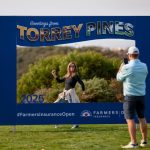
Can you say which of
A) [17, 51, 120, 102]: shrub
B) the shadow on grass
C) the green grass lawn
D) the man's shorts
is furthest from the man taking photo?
[17, 51, 120, 102]: shrub

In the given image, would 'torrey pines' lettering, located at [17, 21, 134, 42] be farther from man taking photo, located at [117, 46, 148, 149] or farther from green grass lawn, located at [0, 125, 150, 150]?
man taking photo, located at [117, 46, 148, 149]

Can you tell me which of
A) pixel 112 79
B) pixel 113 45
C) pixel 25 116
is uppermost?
pixel 113 45

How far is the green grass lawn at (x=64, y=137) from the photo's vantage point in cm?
1007

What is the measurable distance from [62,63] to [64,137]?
77.3 inches

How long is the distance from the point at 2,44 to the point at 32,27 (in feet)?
2.57

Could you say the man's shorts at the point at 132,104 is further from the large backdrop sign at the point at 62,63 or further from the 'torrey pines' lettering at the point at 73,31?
the 'torrey pines' lettering at the point at 73,31

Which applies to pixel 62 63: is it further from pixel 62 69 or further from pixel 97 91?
pixel 97 91

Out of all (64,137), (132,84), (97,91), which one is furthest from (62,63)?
(132,84)

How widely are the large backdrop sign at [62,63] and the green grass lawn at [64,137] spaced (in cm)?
33

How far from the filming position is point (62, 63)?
41.1 ft

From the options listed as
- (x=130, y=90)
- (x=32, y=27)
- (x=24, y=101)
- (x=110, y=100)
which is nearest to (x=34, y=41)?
(x=32, y=27)

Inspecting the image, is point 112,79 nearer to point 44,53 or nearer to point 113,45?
point 113,45

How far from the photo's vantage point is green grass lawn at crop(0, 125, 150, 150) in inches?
396

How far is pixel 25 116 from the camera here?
494 inches
